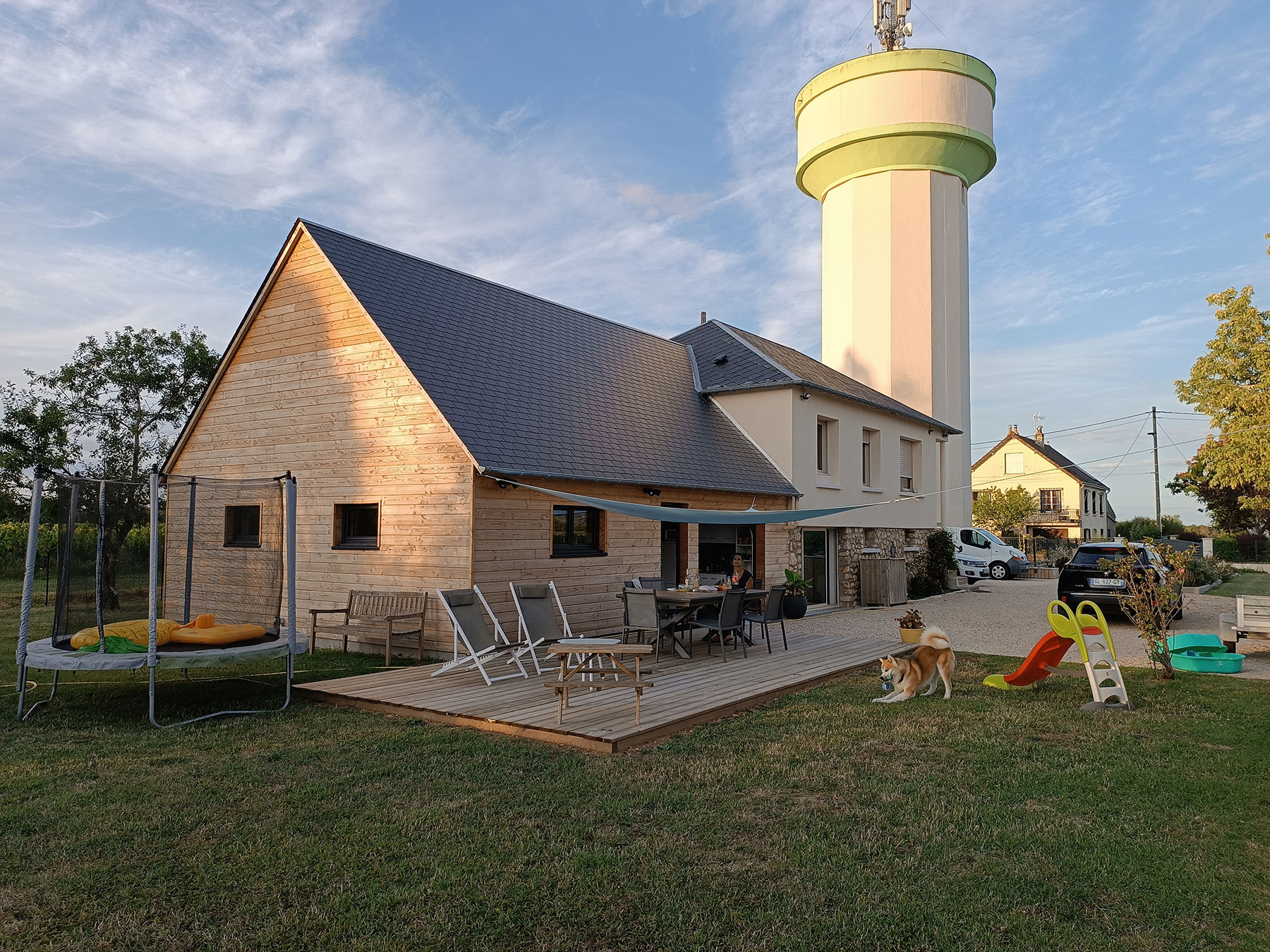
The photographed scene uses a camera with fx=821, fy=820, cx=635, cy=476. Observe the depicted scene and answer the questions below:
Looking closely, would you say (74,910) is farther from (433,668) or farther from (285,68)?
(285,68)

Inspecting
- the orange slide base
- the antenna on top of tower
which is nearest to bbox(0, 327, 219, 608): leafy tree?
the orange slide base

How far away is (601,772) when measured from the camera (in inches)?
226

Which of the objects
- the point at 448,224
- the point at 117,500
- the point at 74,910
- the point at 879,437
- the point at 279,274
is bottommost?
the point at 74,910

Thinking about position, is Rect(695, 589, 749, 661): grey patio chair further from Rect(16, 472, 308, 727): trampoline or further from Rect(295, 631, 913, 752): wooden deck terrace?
Rect(16, 472, 308, 727): trampoline

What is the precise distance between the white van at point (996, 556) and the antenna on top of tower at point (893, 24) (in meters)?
17.1

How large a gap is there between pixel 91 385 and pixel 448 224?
8.49m

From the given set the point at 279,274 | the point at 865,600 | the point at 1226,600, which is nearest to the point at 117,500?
the point at 279,274

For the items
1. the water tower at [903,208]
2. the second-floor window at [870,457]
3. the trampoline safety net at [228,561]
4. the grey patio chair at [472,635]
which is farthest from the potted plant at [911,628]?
the water tower at [903,208]

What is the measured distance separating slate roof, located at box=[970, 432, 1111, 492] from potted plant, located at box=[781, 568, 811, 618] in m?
36.9

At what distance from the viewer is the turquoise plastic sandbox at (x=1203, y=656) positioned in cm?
1026

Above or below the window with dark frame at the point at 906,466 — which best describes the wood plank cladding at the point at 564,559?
below

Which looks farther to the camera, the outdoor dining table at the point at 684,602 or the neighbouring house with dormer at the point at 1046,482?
the neighbouring house with dormer at the point at 1046,482

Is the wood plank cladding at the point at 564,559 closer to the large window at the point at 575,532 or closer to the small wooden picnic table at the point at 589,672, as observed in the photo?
the large window at the point at 575,532

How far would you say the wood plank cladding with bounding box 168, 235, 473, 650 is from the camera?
10656 mm
